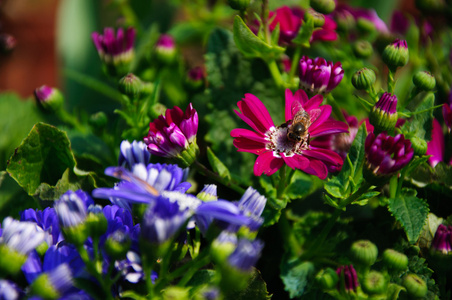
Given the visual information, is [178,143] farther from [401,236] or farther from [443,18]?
[443,18]

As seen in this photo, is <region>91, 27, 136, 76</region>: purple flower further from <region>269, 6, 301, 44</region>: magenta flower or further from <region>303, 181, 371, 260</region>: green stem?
<region>303, 181, 371, 260</region>: green stem

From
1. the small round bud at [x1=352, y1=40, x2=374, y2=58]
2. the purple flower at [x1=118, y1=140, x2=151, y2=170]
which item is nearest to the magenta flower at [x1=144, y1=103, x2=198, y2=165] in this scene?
the purple flower at [x1=118, y1=140, x2=151, y2=170]

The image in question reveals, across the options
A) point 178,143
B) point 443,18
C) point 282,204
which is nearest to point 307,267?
point 282,204

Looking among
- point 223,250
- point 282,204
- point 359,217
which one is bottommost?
point 359,217

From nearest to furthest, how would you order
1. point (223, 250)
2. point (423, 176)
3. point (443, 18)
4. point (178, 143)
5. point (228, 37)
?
point (223, 250) → point (178, 143) → point (423, 176) → point (228, 37) → point (443, 18)

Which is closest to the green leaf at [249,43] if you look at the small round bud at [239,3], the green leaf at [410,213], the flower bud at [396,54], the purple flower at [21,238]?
the small round bud at [239,3]

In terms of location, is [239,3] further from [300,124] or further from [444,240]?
[444,240]
